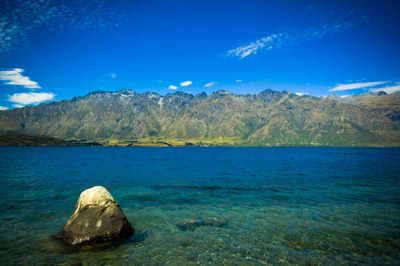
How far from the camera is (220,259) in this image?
19.3m

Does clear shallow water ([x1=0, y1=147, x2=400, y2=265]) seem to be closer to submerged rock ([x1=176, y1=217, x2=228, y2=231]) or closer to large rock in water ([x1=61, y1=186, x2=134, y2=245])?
submerged rock ([x1=176, y1=217, x2=228, y2=231])

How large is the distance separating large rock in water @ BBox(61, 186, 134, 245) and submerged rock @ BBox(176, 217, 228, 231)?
5205 mm

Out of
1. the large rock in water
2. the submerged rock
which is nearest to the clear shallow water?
the submerged rock

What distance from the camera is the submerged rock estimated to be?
87.1ft

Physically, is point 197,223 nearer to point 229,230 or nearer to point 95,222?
point 229,230

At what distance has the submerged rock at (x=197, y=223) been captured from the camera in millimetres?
26562

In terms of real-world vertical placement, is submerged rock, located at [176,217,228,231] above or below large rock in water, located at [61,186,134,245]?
below

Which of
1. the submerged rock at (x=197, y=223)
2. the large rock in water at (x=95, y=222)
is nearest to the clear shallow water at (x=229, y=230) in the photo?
the submerged rock at (x=197, y=223)

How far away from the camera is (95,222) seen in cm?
2266

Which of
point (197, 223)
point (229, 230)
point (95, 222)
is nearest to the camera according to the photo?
point (95, 222)

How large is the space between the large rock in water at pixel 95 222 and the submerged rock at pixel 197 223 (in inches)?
205

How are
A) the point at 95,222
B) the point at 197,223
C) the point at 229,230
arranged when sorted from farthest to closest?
the point at 197,223, the point at 229,230, the point at 95,222

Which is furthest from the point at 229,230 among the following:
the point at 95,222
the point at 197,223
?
the point at 95,222

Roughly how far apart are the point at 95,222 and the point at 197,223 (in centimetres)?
992
